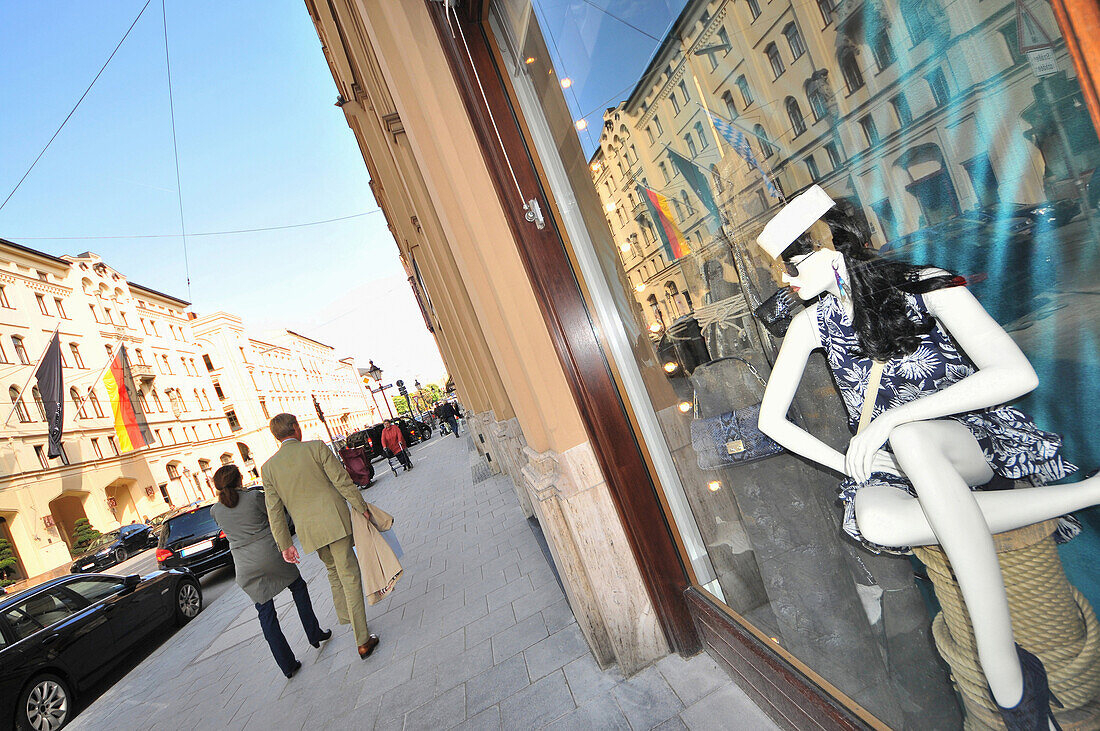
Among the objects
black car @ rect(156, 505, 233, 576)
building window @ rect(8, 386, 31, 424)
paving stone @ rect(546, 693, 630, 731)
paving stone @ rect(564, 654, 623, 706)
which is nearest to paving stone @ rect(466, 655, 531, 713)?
paving stone @ rect(564, 654, 623, 706)

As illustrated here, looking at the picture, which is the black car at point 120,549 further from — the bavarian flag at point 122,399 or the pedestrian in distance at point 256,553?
the pedestrian in distance at point 256,553

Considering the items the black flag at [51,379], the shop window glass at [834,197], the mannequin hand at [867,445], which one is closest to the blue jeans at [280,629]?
the shop window glass at [834,197]

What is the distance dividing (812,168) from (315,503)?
4349 mm

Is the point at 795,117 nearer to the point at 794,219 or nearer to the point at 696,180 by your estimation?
the point at 794,219

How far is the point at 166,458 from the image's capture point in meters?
36.9

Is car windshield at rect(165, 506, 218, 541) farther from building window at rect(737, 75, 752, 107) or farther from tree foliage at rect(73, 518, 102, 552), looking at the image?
tree foliage at rect(73, 518, 102, 552)

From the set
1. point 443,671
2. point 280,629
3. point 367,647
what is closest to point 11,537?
point 280,629

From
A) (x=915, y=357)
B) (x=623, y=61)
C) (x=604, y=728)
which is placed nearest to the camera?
(x=915, y=357)

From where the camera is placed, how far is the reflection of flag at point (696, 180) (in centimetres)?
166

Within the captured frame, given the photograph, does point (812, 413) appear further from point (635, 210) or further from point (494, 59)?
point (494, 59)

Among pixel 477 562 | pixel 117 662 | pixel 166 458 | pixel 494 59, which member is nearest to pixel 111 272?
pixel 166 458

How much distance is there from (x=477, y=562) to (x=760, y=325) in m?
Answer: 5.22

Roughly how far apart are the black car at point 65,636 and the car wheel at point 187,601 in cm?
22

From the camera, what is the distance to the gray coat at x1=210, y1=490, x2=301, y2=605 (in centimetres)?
473
